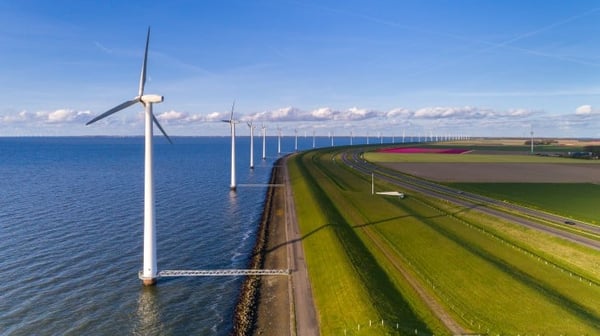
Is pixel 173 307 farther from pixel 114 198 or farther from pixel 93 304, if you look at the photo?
pixel 114 198

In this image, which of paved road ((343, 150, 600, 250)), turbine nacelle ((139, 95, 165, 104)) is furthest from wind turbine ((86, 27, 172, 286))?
paved road ((343, 150, 600, 250))

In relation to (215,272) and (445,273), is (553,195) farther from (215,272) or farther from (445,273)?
(215,272)

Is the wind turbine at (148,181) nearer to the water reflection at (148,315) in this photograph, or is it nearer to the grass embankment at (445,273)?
the water reflection at (148,315)

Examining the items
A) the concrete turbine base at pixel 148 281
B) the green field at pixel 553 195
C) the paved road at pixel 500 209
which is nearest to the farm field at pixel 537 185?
the green field at pixel 553 195

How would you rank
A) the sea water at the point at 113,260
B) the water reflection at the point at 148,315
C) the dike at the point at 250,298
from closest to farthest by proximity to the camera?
the water reflection at the point at 148,315
the dike at the point at 250,298
the sea water at the point at 113,260

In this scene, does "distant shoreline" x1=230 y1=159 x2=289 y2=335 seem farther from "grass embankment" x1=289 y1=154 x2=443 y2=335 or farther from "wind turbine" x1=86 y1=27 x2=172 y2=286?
"wind turbine" x1=86 y1=27 x2=172 y2=286

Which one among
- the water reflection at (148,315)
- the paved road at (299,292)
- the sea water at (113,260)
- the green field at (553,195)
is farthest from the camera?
the green field at (553,195)
